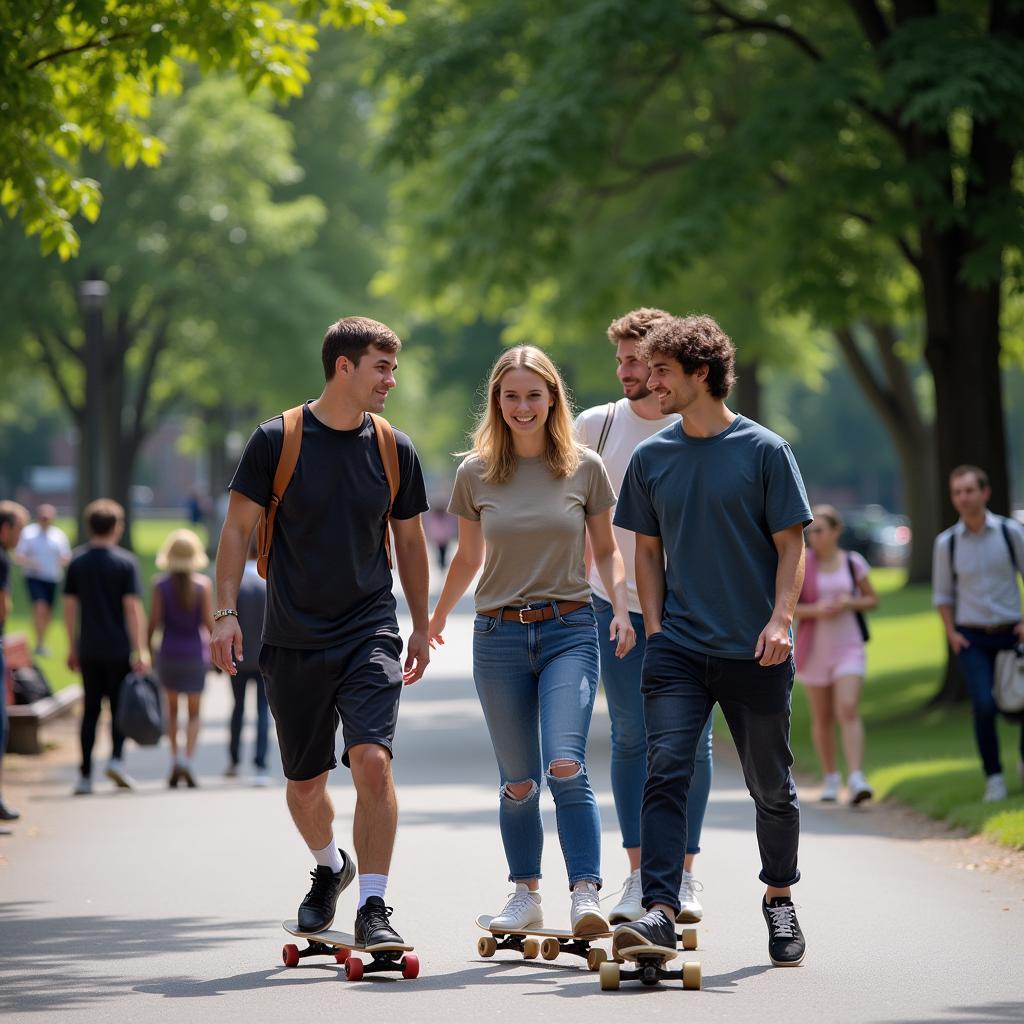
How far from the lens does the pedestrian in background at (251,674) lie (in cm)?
1342

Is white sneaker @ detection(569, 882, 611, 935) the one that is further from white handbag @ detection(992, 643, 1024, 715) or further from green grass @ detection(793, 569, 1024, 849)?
white handbag @ detection(992, 643, 1024, 715)

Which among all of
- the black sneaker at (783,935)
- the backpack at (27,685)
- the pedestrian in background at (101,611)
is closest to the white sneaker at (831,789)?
the pedestrian in background at (101,611)

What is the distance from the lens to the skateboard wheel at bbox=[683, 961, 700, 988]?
6199 millimetres

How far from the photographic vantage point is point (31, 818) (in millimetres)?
11883

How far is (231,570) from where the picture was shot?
265 inches

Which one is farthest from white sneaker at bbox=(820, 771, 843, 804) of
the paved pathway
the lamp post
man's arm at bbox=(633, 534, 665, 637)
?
the lamp post

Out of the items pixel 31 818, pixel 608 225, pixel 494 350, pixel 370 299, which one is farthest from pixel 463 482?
pixel 494 350

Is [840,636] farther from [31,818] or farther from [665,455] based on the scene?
[665,455]

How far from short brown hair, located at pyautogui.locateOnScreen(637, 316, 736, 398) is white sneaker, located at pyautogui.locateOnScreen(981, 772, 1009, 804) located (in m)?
5.71

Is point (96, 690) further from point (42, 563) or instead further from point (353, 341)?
point (42, 563)

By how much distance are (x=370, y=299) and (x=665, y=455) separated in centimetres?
4001

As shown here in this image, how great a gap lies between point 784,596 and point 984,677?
18.0 feet

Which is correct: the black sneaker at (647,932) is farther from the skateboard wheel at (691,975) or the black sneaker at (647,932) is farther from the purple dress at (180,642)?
the purple dress at (180,642)

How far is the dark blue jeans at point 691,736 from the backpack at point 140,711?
7.05 metres
